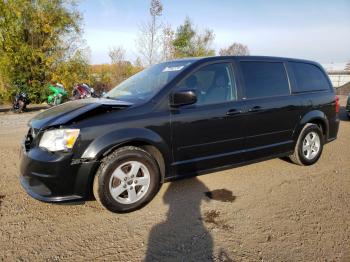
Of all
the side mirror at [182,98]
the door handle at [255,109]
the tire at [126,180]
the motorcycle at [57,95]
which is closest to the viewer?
the tire at [126,180]

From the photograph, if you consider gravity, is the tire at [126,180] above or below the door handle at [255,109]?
below

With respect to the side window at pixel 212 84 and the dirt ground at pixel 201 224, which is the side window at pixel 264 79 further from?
the dirt ground at pixel 201 224

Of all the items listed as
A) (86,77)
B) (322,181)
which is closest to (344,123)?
(322,181)

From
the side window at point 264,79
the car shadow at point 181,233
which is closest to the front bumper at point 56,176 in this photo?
the car shadow at point 181,233

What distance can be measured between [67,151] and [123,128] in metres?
0.63

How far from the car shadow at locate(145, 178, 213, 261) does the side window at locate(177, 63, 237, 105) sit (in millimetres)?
1254

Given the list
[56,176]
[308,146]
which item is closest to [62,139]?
[56,176]

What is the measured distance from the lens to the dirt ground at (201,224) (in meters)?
2.66

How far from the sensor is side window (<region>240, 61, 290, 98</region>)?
4.23 metres

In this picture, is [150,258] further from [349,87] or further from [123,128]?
[349,87]

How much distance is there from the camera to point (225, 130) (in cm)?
395

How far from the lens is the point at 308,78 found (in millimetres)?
5098

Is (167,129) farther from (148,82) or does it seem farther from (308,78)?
(308,78)

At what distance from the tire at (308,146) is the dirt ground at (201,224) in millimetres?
562
